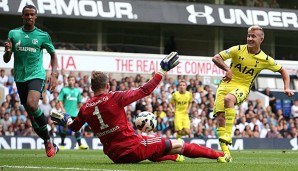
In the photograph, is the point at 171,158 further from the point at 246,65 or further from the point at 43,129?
the point at 246,65

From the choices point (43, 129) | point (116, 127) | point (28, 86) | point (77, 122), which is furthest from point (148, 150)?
point (28, 86)

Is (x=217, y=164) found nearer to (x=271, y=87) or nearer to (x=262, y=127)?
(x=262, y=127)

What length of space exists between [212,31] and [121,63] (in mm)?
7046

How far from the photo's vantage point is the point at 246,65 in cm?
1429

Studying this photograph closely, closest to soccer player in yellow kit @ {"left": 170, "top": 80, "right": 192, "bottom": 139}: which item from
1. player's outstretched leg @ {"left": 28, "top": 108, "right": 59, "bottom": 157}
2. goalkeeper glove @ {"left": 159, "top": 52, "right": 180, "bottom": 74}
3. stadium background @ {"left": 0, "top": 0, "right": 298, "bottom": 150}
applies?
stadium background @ {"left": 0, "top": 0, "right": 298, "bottom": 150}

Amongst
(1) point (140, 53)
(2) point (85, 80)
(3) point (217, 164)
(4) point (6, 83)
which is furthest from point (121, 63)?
(3) point (217, 164)

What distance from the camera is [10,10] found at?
1170 inches

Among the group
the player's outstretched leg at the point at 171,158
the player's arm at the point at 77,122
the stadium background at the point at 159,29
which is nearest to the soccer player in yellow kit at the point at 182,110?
the stadium background at the point at 159,29

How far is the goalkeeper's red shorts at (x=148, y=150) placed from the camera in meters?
11.4

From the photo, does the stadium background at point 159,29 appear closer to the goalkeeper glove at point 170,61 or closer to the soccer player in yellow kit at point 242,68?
the soccer player in yellow kit at point 242,68

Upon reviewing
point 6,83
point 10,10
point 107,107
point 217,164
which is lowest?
point 217,164

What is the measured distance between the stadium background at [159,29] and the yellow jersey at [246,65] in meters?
13.7

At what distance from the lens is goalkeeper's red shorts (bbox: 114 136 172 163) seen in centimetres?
1138

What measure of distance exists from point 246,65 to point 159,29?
2174 cm
